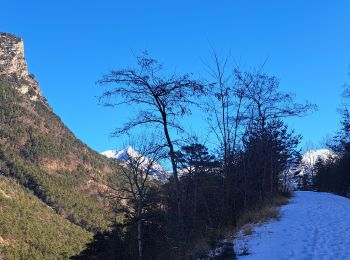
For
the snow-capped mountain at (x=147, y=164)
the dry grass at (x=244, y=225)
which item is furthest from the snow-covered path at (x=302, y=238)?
Result: the snow-capped mountain at (x=147, y=164)

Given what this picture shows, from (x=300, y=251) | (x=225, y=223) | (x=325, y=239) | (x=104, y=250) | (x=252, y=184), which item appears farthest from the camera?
(x=104, y=250)

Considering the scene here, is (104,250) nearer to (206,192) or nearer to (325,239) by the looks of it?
(206,192)

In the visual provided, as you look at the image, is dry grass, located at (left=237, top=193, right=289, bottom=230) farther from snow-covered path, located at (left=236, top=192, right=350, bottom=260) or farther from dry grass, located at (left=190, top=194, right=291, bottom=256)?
snow-covered path, located at (left=236, top=192, right=350, bottom=260)

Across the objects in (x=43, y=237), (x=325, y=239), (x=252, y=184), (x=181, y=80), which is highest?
(x=181, y=80)

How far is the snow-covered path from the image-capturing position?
33.1 feet

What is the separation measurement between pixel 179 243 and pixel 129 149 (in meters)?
20.5

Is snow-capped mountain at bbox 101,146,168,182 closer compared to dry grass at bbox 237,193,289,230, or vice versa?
dry grass at bbox 237,193,289,230

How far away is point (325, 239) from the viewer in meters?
11.7

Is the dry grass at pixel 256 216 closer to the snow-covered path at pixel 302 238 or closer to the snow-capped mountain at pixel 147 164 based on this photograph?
the snow-covered path at pixel 302 238

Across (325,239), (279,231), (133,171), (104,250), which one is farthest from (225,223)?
(104,250)

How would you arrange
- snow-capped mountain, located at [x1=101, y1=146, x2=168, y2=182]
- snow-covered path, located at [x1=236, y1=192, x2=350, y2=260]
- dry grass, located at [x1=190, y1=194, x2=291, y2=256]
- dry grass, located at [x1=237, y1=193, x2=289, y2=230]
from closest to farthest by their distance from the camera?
snow-covered path, located at [x1=236, y1=192, x2=350, y2=260] < dry grass, located at [x1=190, y1=194, x2=291, y2=256] < dry grass, located at [x1=237, y1=193, x2=289, y2=230] < snow-capped mountain, located at [x1=101, y1=146, x2=168, y2=182]

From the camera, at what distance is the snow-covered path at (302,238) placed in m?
10.1

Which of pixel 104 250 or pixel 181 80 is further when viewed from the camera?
pixel 104 250

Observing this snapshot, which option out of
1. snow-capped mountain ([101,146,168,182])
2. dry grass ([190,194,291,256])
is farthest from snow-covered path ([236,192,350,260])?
snow-capped mountain ([101,146,168,182])
